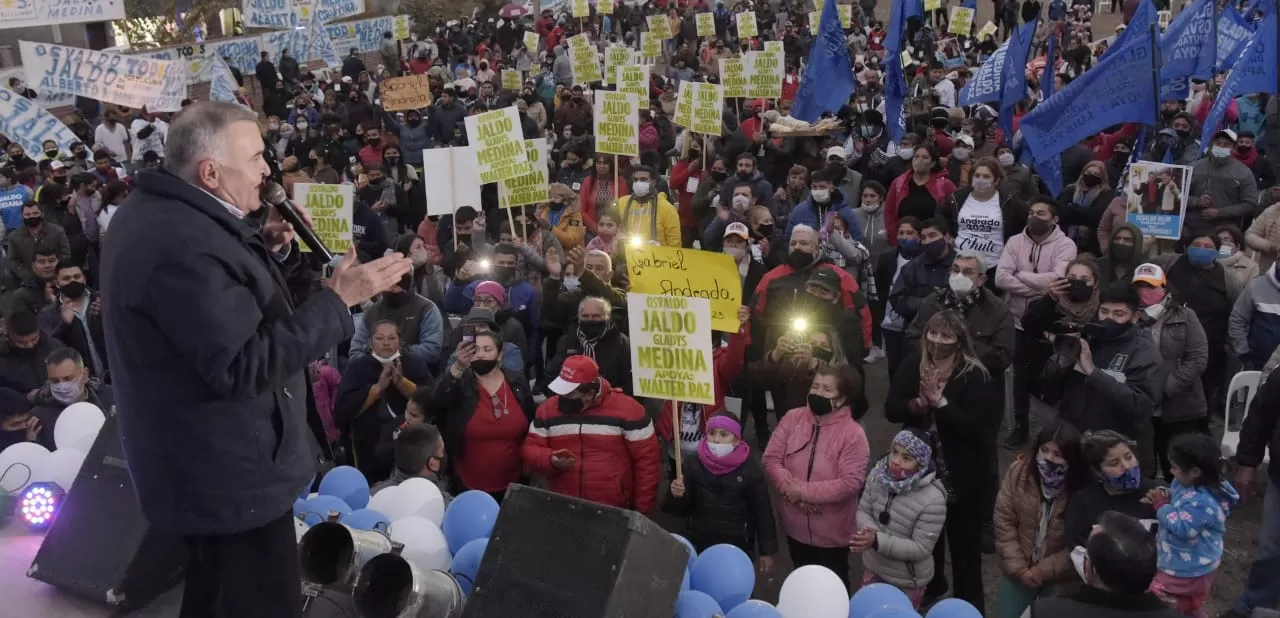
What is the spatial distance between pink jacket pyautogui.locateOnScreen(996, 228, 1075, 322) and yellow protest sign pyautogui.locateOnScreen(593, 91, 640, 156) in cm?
441

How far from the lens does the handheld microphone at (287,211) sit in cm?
279

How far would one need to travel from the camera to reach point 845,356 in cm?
667

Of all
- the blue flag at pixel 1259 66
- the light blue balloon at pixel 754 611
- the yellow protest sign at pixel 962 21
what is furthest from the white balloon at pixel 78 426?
the yellow protest sign at pixel 962 21

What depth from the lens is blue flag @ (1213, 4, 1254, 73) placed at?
11.9 meters

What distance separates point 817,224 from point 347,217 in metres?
3.68

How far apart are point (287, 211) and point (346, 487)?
2.29 metres

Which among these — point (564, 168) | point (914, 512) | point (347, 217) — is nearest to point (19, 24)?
point (564, 168)

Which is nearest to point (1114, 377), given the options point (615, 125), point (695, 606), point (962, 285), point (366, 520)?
point (962, 285)

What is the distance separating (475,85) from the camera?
1950cm

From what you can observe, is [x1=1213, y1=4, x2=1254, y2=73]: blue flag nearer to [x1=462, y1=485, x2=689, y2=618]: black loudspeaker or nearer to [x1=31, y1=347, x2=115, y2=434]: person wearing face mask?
[x1=462, y1=485, x2=689, y2=618]: black loudspeaker

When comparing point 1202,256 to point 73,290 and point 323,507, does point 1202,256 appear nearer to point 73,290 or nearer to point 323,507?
point 323,507

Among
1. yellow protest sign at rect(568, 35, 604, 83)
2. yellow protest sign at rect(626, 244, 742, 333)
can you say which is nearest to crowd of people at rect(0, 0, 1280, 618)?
yellow protest sign at rect(626, 244, 742, 333)

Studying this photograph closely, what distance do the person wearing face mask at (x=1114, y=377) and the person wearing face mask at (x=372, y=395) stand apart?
352cm

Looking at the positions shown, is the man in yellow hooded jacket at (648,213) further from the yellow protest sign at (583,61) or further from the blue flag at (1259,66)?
the yellow protest sign at (583,61)
